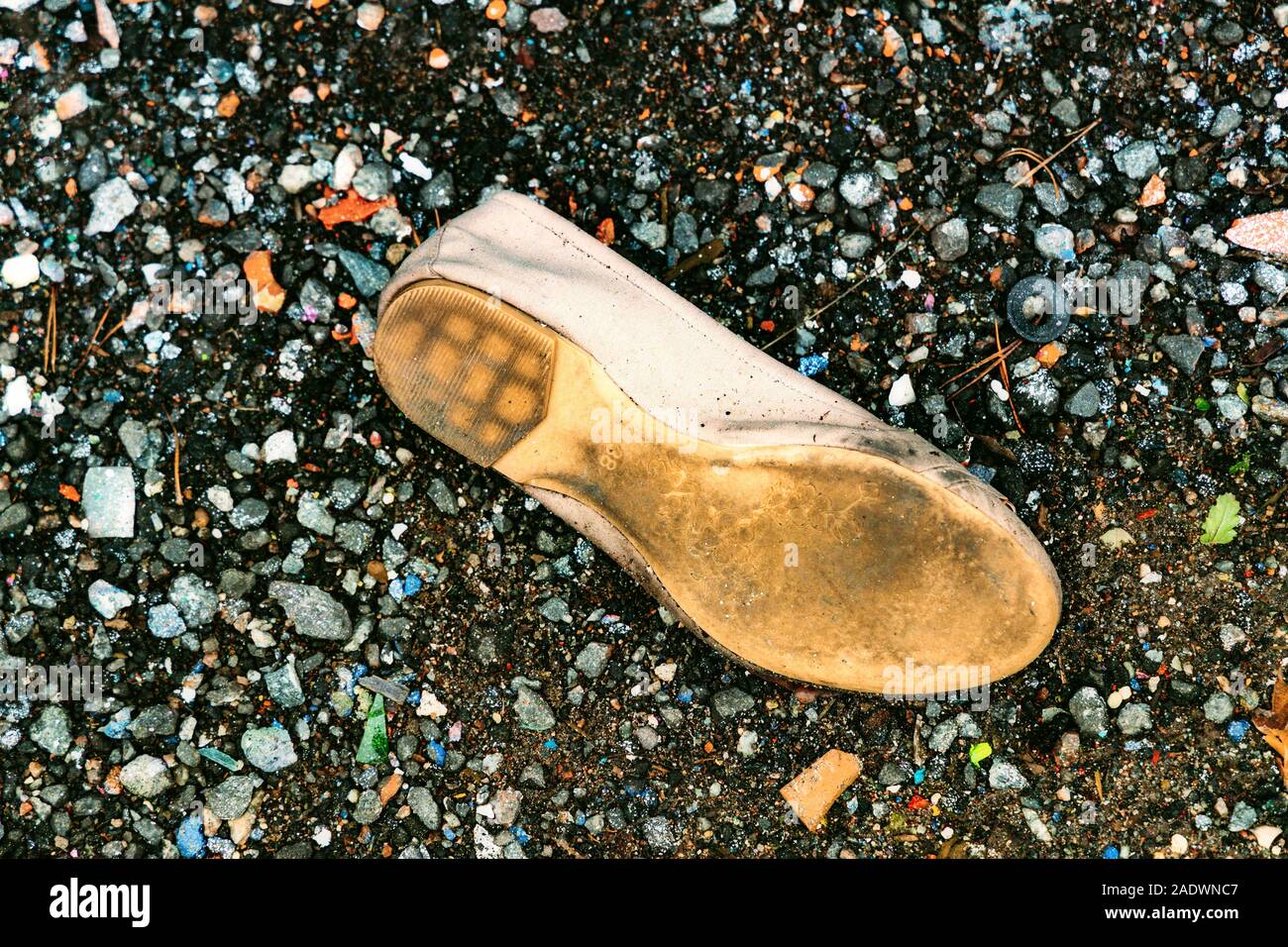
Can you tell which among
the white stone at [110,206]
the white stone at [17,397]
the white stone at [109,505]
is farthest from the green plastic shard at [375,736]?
the white stone at [110,206]

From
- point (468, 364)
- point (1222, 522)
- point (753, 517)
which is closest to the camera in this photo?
point (753, 517)

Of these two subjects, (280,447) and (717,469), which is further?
(280,447)

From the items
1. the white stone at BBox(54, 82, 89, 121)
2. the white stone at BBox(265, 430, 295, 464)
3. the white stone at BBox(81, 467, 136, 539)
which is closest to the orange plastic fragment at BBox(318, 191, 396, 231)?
the white stone at BBox(265, 430, 295, 464)

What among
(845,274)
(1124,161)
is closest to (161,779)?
(845,274)

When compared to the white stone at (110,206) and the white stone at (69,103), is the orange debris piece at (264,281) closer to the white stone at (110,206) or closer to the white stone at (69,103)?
the white stone at (110,206)

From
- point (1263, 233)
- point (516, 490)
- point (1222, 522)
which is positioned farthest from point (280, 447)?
point (1263, 233)

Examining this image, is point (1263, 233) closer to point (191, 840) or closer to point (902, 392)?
point (902, 392)
